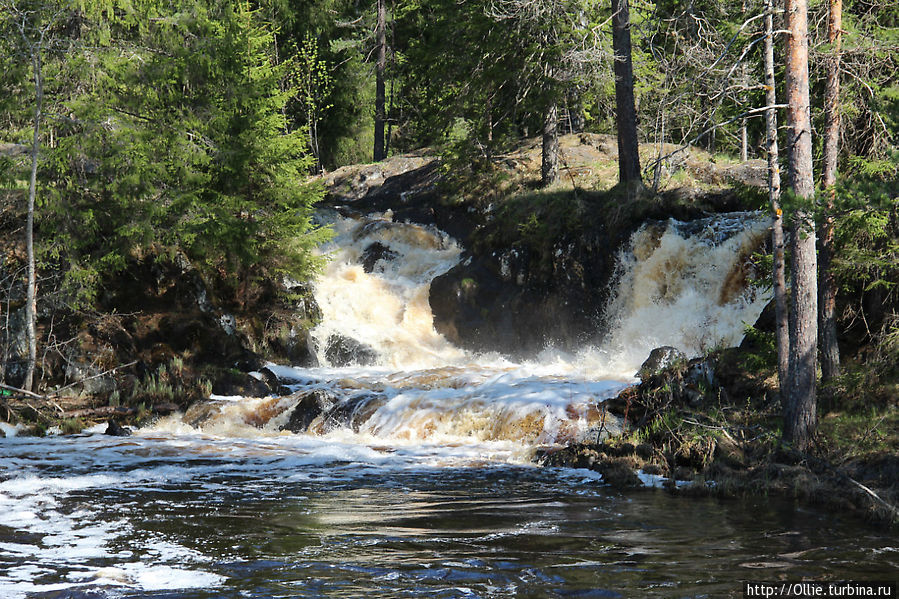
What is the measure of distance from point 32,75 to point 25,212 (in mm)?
2731

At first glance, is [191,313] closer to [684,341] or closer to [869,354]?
[684,341]

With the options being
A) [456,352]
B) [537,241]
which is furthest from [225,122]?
[537,241]

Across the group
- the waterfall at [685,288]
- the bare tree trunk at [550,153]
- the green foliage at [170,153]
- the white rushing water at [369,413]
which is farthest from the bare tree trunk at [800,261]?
the bare tree trunk at [550,153]

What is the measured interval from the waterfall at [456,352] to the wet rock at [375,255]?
3 cm

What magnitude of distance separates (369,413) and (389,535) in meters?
6.76

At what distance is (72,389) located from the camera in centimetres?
1472

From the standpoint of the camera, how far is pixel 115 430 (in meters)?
13.3

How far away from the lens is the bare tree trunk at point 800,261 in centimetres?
899

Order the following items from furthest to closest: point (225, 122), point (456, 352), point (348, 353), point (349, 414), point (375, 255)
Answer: point (375, 255) < point (456, 352) < point (348, 353) < point (225, 122) < point (349, 414)

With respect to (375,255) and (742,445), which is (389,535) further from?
(375,255)

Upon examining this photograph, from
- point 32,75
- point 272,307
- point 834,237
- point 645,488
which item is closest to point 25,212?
point 32,75

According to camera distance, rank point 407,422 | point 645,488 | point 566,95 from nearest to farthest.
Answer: point 645,488 < point 407,422 < point 566,95

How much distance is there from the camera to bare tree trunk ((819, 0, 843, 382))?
1005 centimetres

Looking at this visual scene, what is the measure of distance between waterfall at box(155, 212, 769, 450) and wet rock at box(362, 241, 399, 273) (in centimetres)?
3
